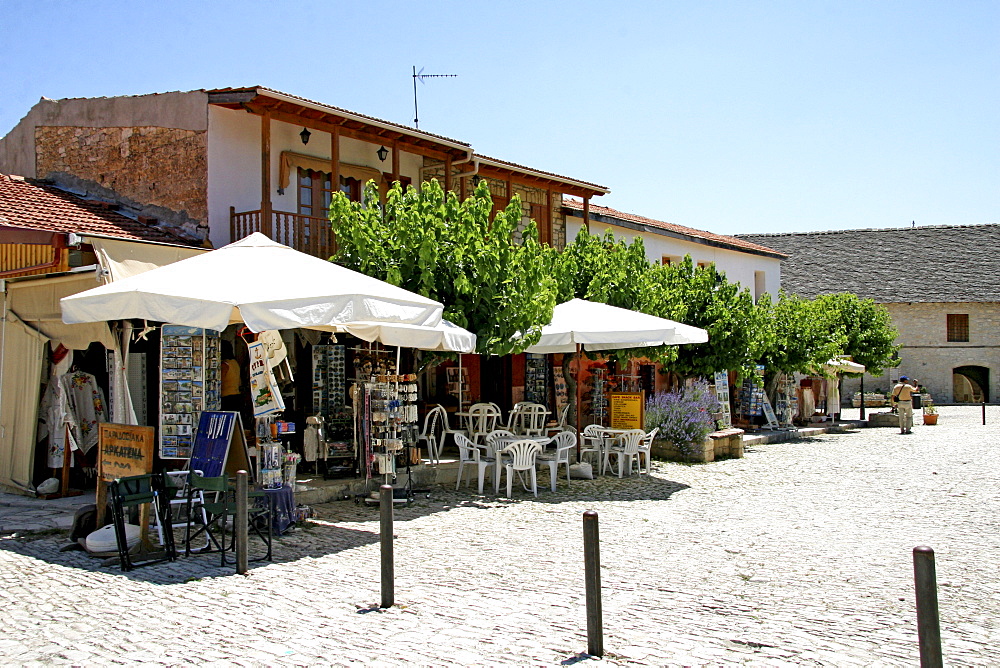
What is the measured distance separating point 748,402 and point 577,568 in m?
14.7

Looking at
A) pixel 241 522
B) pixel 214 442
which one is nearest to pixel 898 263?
pixel 214 442

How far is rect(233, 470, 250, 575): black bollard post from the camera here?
577 cm

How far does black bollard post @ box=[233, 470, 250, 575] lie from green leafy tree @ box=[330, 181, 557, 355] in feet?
13.8

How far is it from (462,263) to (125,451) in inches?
179

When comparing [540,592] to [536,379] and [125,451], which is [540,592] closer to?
[125,451]

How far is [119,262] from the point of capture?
892 cm

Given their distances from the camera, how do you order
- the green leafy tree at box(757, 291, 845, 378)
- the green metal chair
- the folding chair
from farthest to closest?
1. the green leafy tree at box(757, 291, 845, 378)
2. the green metal chair
3. the folding chair

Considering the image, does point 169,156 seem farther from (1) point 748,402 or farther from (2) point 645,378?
(1) point 748,402

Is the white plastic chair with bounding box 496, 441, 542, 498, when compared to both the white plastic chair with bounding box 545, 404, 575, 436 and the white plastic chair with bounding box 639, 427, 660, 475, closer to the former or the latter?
the white plastic chair with bounding box 639, 427, 660, 475

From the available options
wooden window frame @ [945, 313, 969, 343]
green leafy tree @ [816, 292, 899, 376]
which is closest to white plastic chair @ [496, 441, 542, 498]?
green leafy tree @ [816, 292, 899, 376]

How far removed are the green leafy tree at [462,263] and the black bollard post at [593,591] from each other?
18.5ft

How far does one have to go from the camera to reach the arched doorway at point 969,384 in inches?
1460

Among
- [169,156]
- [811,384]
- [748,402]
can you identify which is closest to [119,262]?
[169,156]

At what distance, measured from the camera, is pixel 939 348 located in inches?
1455
